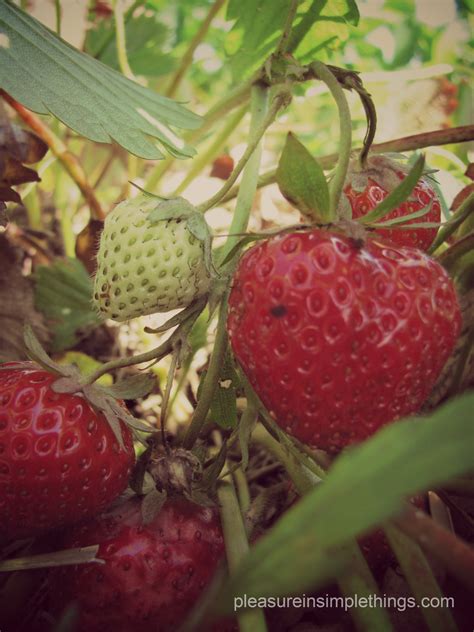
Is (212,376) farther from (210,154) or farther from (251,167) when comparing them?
(210,154)

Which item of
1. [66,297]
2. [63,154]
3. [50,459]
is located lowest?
[66,297]

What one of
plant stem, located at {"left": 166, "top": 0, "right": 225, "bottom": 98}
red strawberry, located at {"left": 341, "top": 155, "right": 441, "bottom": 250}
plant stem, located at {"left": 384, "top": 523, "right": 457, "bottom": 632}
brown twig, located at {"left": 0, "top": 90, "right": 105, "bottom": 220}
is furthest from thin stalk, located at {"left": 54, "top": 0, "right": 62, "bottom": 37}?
plant stem, located at {"left": 384, "top": 523, "right": 457, "bottom": 632}

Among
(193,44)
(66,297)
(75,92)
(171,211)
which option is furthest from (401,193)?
(193,44)

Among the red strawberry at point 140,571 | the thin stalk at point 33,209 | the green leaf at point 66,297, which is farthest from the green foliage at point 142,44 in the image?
the red strawberry at point 140,571

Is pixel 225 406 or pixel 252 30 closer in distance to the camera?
pixel 225 406

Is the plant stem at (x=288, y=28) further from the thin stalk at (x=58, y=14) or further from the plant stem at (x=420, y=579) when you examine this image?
the plant stem at (x=420, y=579)
